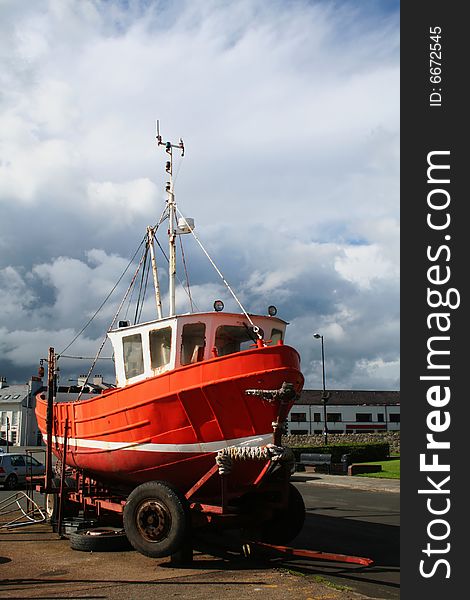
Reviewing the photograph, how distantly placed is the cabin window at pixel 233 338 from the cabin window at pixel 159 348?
3.10ft

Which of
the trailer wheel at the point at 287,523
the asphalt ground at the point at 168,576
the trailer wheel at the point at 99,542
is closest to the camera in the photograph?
the asphalt ground at the point at 168,576

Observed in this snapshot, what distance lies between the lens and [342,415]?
229 feet

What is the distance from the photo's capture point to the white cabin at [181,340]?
1155 centimetres

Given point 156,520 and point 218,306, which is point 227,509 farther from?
point 218,306

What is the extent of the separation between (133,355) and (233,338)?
205 centimetres

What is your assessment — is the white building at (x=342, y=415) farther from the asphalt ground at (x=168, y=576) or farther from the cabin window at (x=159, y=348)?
the asphalt ground at (x=168, y=576)

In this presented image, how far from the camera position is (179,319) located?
1151cm

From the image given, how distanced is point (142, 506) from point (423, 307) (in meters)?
5.39

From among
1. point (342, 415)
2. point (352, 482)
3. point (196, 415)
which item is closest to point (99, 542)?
point (196, 415)

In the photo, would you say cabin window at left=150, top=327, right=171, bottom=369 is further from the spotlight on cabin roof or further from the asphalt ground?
the asphalt ground

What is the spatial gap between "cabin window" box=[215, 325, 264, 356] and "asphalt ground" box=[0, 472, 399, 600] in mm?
3662

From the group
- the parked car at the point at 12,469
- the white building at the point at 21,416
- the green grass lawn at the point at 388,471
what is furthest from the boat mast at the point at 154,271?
the white building at the point at 21,416

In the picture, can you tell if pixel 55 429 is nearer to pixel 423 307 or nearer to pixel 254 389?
pixel 254 389

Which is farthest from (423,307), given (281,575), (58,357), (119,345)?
(58,357)
